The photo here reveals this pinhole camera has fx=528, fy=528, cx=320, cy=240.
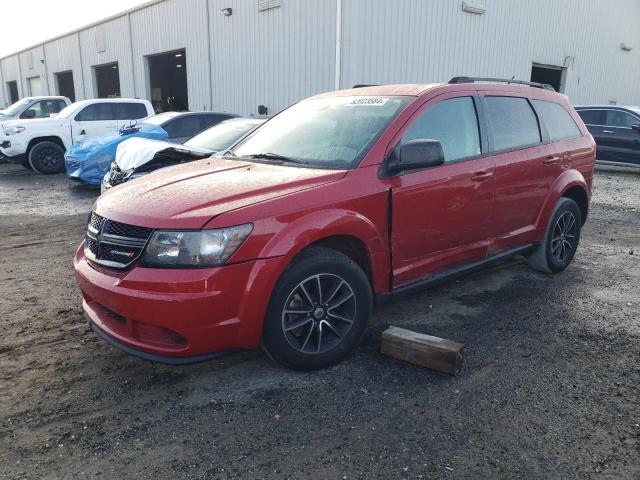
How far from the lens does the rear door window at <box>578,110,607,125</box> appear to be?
13.2 metres

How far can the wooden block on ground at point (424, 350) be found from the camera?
3.22 meters

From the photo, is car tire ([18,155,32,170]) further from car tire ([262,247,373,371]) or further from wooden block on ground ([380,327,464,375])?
wooden block on ground ([380,327,464,375])

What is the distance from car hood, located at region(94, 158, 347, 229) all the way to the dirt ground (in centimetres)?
104

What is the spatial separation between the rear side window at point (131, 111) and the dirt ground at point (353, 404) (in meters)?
9.69

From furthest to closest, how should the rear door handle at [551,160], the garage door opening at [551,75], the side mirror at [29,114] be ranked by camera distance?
the garage door opening at [551,75] → the side mirror at [29,114] → the rear door handle at [551,160]

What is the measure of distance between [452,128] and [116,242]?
2523mm

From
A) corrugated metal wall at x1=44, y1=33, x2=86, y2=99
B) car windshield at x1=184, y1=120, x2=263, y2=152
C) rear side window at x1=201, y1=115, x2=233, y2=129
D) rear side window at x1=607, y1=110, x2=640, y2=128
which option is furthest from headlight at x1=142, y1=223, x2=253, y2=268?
corrugated metal wall at x1=44, y1=33, x2=86, y2=99

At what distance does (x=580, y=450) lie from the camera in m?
2.58

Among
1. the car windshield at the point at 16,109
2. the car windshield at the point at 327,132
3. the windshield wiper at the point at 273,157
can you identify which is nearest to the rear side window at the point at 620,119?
the car windshield at the point at 327,132

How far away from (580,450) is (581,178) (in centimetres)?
333

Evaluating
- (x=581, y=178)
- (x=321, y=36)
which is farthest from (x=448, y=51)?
(x=581, y=178)

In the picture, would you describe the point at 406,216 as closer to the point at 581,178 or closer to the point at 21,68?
the point at 581,178

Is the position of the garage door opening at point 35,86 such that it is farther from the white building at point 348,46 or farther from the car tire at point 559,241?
the car tire at point 559,241

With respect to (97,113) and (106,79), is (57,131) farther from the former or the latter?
(106,79)
